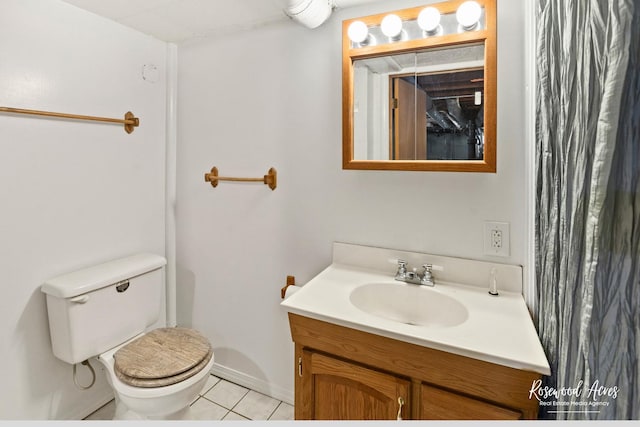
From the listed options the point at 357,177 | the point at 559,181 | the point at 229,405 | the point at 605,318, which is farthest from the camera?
the point at 229,405

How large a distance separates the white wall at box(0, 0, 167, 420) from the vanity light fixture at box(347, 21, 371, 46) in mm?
1214

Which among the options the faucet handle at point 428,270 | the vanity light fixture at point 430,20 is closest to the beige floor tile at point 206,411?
the faucet handle at point 428,270

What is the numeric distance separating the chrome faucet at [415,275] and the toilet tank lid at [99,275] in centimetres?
127

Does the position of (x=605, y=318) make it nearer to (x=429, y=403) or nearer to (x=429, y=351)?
(x=429, y=351)

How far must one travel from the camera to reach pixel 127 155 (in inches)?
A: 72.9

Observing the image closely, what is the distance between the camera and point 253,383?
1.95 meters

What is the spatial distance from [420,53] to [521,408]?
127 cm

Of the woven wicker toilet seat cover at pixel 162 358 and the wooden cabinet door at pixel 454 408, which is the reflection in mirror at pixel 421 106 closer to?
the wooden cabinet door at pixel 454 408

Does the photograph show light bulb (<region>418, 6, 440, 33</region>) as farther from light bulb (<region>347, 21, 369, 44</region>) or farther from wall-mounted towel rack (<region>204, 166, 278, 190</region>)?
wall-mounted towel rack (<region>204, 166, 278, 190</region>)

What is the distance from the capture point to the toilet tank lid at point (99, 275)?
1.46 m

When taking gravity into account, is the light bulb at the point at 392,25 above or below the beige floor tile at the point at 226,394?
above

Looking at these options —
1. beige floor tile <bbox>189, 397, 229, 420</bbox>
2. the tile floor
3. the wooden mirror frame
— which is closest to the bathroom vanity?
the wooden mirror frame

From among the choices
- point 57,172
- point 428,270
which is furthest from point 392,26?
point 57,172

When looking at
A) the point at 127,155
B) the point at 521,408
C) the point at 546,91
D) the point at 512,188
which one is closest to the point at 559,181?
the point at 546,91
